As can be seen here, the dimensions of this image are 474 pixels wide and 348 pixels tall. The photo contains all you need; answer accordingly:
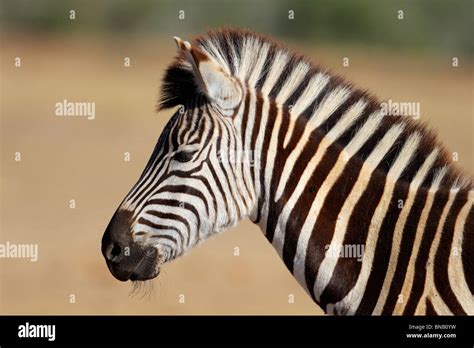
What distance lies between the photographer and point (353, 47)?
43500 millimetres

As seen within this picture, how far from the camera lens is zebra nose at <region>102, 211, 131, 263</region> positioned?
6.80 metres

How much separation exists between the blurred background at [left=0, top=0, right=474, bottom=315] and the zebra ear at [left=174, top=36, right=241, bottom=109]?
2.86 ft

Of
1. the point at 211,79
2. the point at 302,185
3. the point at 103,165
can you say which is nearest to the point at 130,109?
the point at 103,165

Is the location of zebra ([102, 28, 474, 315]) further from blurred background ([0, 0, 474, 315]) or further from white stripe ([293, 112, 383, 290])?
blurred background ([0, 0, 474, 315])

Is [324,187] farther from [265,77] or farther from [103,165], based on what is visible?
[103,165]

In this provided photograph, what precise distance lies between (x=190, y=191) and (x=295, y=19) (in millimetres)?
39179

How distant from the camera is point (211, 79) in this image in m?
6.86

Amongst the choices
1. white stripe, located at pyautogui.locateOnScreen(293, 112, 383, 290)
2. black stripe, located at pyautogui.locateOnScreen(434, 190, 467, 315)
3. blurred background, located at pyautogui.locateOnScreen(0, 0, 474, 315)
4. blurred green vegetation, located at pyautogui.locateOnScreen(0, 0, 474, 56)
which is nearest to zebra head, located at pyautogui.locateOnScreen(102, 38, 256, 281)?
white stripe, located at pyautogui.locateOnScreen(293, 112, 383, 290)

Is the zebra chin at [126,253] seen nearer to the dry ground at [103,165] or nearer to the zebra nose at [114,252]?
the zebra nose at [114,252]

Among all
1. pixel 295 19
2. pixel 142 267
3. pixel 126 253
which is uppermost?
pixel 295 19
